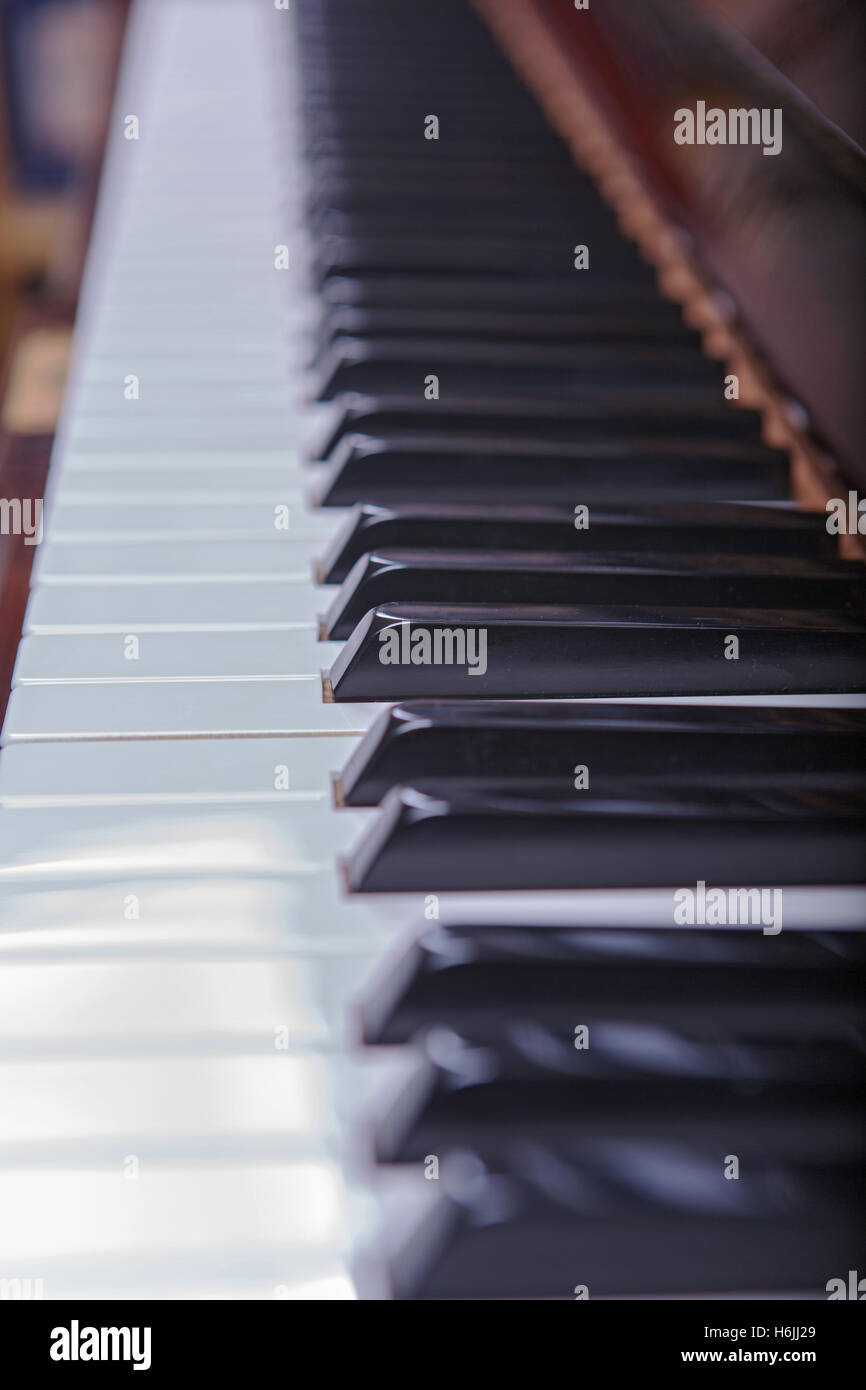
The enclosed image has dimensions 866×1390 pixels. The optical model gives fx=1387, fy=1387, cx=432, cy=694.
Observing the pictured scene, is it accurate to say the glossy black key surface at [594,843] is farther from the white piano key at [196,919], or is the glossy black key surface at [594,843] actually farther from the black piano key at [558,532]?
the black piano key at [558,532]

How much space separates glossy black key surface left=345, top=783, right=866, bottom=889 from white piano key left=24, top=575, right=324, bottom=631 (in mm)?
Answer: 306

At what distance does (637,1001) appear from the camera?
2.31ft

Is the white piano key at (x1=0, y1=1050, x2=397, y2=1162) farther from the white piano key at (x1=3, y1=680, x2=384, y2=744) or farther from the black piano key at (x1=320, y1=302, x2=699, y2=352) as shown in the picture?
the black piano key at (x1=320, y1=302, x2=699, y2=352)

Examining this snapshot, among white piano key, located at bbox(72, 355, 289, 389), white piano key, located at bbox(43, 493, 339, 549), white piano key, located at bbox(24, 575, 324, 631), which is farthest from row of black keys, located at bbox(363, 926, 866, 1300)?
white piano key, located at bbox(72, 355, 289, 389)


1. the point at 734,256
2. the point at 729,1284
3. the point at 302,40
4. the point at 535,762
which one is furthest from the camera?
the point at 302,40

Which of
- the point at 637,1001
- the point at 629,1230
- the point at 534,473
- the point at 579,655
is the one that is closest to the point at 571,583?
the point at 579,655

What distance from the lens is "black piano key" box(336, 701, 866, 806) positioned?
0.87 metres

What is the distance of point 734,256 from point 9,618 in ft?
2.86

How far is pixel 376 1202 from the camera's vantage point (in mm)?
650

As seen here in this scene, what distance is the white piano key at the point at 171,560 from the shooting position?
1146mm

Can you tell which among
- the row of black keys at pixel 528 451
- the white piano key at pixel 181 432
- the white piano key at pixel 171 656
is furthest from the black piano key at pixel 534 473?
the white piano key at pixel 171 656
